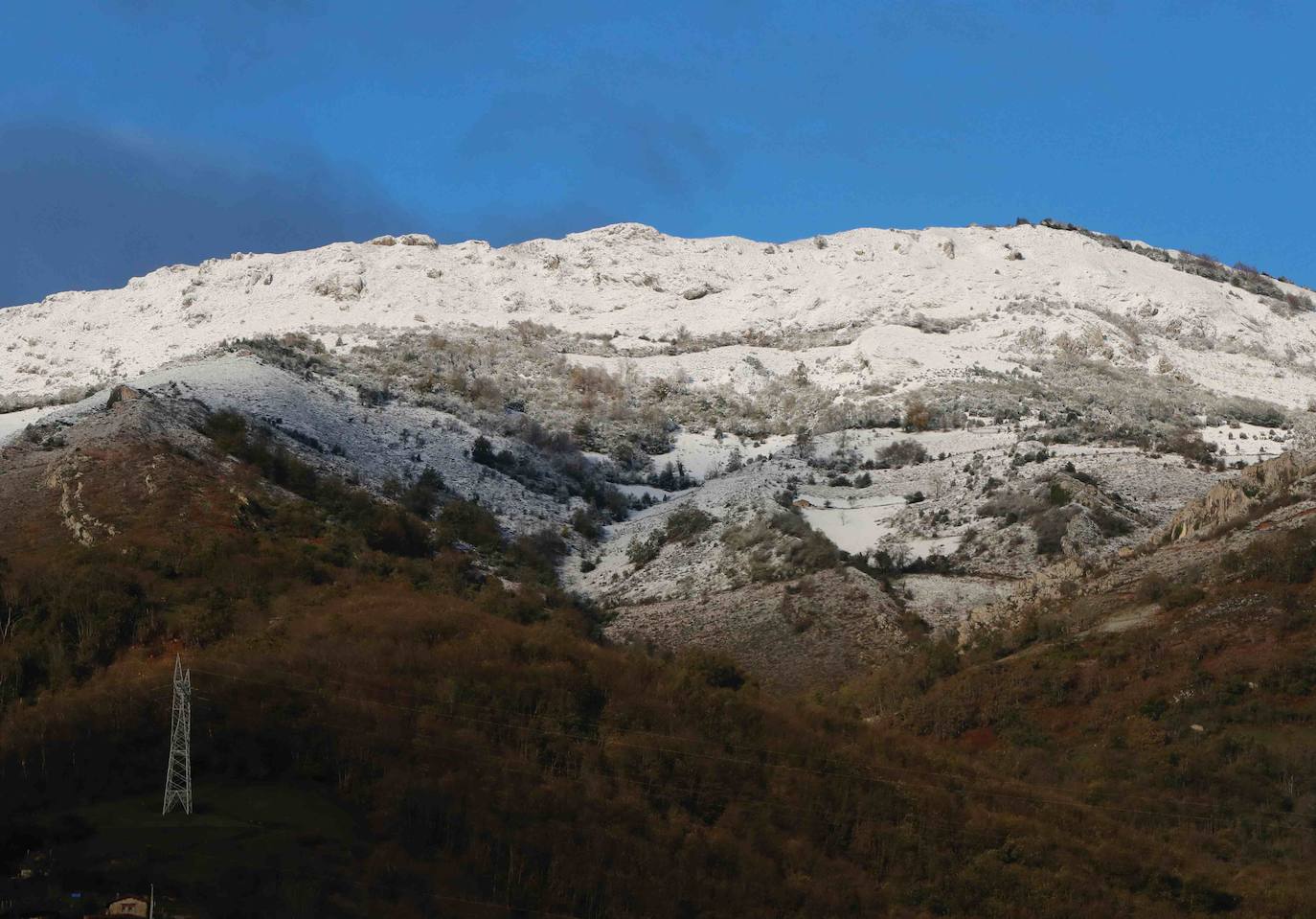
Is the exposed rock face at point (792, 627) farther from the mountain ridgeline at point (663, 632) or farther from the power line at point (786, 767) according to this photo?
the power line at point (786, 767)

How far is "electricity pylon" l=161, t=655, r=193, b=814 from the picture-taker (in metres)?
19.9

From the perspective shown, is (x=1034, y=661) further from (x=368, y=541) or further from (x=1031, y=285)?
(x=1031, y=285)

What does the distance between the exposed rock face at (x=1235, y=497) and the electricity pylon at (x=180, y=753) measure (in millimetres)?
24133

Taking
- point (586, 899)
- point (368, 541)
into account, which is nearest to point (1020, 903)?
point (586, 899)

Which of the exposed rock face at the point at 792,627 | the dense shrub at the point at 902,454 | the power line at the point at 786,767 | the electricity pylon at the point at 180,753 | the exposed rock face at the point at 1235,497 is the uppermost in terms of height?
the dense shrub at the point at 902,454

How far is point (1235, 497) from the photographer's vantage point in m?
36.6

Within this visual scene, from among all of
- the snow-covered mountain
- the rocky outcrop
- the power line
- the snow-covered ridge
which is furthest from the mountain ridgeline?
the snow-covered ridge

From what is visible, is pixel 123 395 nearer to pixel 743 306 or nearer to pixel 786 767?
pixel 786 767

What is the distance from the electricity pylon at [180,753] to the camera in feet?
65.3

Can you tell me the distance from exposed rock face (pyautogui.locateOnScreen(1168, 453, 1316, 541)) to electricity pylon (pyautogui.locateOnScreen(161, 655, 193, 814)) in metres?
24.1

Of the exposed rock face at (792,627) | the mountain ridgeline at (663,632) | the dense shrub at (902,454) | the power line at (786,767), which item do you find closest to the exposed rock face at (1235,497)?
the mountain ridgeline at (663,632)

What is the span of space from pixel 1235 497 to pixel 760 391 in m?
32.3

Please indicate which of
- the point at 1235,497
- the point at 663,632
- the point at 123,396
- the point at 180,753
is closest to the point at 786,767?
the point at 180,753

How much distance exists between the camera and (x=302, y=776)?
22.3 meters
